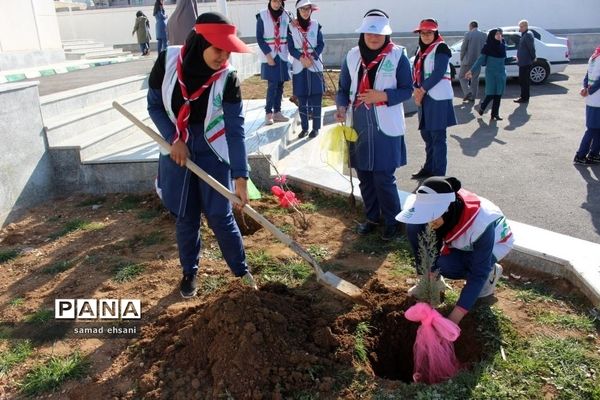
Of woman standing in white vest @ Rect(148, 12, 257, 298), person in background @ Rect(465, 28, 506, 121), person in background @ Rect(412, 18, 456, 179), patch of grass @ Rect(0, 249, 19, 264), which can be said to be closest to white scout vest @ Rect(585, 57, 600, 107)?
person in background @ Rect(412, 18, 456, 179)

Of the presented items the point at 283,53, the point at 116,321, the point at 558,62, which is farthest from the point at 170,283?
the point at 558,62

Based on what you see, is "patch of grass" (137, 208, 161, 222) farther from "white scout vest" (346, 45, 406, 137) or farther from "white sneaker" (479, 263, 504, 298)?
"white sneaker" (479, 263, 504, 298)

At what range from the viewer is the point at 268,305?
9.79ft

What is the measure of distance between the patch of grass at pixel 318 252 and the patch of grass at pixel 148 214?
1.75 metres

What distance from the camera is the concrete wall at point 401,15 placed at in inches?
910

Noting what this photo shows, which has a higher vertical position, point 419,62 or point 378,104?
point 419,62

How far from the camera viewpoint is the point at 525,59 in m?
10.8

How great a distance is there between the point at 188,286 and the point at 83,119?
A: 146 inches

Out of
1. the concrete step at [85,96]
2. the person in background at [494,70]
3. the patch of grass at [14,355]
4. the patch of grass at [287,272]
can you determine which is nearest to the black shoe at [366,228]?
the patch of grass at [287,272]

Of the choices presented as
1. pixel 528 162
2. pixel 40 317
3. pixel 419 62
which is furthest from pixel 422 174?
pixel 40 317

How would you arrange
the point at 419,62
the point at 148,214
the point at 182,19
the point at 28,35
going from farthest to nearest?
the point at 28,35
the point at 419,62
the point at 182,19
the point at 148,214

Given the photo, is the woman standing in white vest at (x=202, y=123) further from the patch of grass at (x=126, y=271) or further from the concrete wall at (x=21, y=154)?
the concrete wall at (x=21, y=154)

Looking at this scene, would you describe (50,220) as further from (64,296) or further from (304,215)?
(304,215)

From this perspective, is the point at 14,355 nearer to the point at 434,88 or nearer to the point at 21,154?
the point at 21,154
